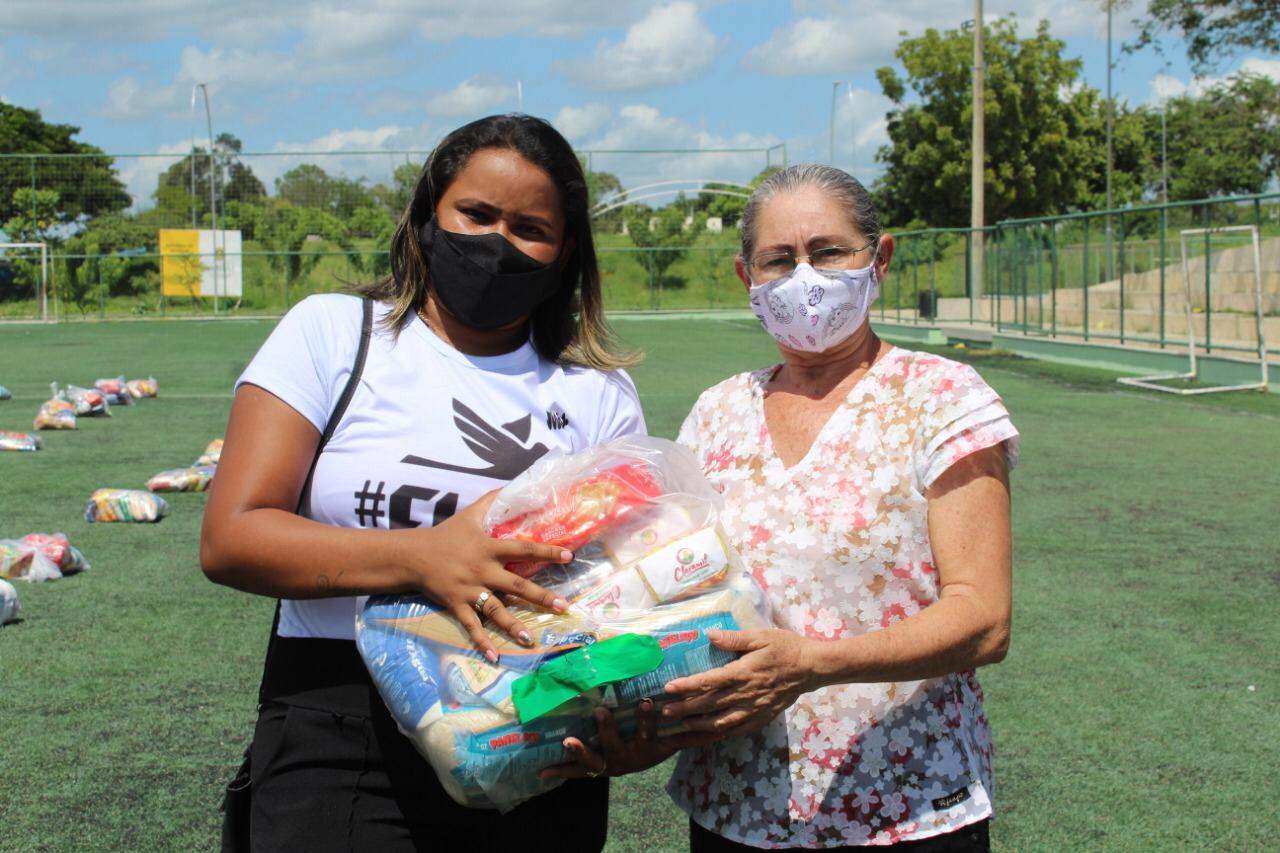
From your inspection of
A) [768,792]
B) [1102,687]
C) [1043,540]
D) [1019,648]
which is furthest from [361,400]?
[1043,540]

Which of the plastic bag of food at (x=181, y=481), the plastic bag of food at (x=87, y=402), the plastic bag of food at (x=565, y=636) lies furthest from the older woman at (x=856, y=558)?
the plastic bag of food at (x=87, y=402)

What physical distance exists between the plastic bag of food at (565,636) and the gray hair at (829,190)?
629 mm

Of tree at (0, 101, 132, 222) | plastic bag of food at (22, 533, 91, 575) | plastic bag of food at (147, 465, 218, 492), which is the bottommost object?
plastic bag of food at (22, 533, 91, 575)

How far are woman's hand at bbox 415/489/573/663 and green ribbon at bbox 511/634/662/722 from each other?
7 cm

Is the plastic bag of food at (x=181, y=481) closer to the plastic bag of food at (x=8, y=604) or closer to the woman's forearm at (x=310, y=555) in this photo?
the plastic bag of food at (x=8, y=604)

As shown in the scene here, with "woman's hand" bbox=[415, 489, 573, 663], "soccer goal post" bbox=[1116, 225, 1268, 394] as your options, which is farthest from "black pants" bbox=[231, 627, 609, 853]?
"soccer goal post" bbox=[1116, 225, 1268, 394]

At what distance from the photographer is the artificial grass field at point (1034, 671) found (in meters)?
4.14

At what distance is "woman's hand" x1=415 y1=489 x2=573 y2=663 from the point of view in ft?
6.30

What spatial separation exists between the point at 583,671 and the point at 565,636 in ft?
0.23

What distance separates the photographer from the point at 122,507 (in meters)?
8.64

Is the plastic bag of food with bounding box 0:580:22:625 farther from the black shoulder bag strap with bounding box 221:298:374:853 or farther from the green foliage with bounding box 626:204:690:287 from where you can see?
the green foliage with bounding box 626:204:690:287

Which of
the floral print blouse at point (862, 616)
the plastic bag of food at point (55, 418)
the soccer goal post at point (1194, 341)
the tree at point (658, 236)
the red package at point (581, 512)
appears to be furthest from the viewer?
the tree at point (658, 236)

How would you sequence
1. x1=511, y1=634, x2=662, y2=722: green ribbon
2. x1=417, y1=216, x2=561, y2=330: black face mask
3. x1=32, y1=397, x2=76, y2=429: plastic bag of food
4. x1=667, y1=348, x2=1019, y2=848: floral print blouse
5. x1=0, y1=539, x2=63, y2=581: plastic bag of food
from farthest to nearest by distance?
x1=32, y1=397, x2=76, y2=429: plastic bag of food < x1=0, y1=539, x2=63, y2=581: plastic bag of food < x1=417, y1=216, x2=561, y2=330: black face mask < x1=667, y1=348, x2=1019, y2=848: floral print blouse < x1=511, y1=634, x2=662, y2=722: green ribbon

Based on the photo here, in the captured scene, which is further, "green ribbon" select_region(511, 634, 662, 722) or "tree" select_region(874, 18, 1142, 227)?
"tree" select_region(874, 18, 1142, 227)
